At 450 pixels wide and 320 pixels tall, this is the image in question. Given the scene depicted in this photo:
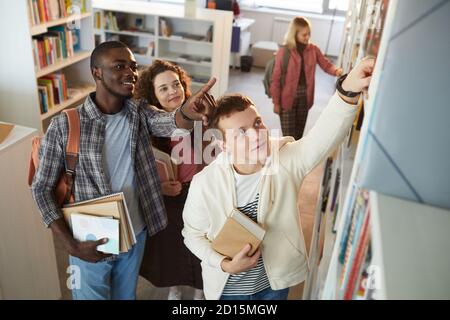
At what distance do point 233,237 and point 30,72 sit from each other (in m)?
2.54

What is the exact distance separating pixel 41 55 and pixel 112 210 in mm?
2261

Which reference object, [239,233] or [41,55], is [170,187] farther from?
[41,55]

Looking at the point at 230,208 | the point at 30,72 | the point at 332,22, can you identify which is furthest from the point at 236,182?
the point at 332,22

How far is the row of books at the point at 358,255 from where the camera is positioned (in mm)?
631

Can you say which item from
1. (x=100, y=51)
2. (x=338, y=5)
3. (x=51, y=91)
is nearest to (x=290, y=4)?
(x=338, y=5)

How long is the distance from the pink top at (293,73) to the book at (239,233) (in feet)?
8.37

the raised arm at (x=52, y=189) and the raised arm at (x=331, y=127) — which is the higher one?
the raised arm at (x=331, y=127)

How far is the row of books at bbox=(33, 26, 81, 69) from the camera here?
10.4ft

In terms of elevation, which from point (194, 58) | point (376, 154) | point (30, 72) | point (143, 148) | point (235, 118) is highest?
point (376, 154)

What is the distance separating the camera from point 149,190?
1.59 meters

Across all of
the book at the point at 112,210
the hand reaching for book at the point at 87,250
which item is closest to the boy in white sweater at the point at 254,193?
the book at the point at 112,210

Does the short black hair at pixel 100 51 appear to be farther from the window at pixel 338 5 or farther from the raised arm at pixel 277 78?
the window at pixel 338 5

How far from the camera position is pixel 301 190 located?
3.69 m
